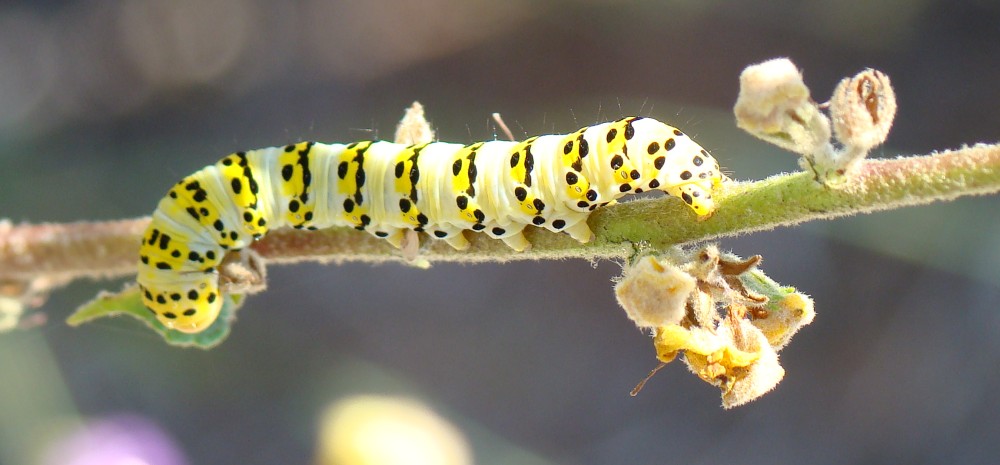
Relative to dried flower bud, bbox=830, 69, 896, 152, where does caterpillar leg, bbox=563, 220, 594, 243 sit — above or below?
below

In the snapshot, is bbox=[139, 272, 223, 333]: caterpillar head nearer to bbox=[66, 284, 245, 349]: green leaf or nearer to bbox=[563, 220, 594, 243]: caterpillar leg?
bbox=[66, 284, 245, 349]: green leaf

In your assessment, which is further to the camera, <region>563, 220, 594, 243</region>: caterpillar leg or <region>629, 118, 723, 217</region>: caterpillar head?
<region>563, 220, 594, 243</region>: caterpillar leg

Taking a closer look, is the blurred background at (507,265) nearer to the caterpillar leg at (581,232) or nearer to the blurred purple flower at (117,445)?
the blurred purple flower at (117,445)

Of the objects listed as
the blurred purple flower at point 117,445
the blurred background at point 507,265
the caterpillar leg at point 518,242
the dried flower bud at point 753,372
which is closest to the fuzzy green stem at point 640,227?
the caterpillar leg at point 518,242

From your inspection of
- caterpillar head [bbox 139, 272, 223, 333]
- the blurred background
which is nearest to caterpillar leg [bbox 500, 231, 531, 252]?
caterpillar head [bbox 139, 272, 223, 333]

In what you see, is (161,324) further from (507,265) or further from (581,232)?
(507,265)

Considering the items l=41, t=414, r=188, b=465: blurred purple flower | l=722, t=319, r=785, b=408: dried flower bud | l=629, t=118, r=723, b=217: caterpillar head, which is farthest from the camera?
l=41, t=414, r=188, b=465: blurred purple flower

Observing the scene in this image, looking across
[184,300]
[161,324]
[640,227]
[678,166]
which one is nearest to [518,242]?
[640,227]
